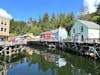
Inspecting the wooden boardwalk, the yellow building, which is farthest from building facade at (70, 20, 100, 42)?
the yellow building

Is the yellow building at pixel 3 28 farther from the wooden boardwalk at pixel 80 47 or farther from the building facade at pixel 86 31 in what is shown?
the building facade at pixel 86 31

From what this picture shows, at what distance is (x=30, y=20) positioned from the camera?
143125 mm

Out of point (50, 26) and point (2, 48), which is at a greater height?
point (50, 26)

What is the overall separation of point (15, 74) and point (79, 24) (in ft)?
123

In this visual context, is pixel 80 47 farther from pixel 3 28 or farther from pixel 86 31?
pixel 3 28

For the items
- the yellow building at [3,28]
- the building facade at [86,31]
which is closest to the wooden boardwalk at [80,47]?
the building facade at [86,31]

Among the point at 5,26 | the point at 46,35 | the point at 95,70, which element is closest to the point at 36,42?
the point at 46,35

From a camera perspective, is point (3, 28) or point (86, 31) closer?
point (3, 28)

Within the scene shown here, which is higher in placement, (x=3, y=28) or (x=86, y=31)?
(x=3, y=28)

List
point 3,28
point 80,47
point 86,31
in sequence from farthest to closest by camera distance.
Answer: point 86,31 < point 3,28 < point 80,47

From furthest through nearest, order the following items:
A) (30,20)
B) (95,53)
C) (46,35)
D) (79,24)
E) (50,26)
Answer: (30,20) → (50,26) → (46,35) → (79,24) → (95,53)

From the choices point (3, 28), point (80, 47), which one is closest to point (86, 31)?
point (80, 47)

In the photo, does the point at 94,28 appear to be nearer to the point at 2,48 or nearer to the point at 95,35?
the point at 95,35

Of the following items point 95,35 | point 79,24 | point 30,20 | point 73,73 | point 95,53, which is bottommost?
point 73,73
